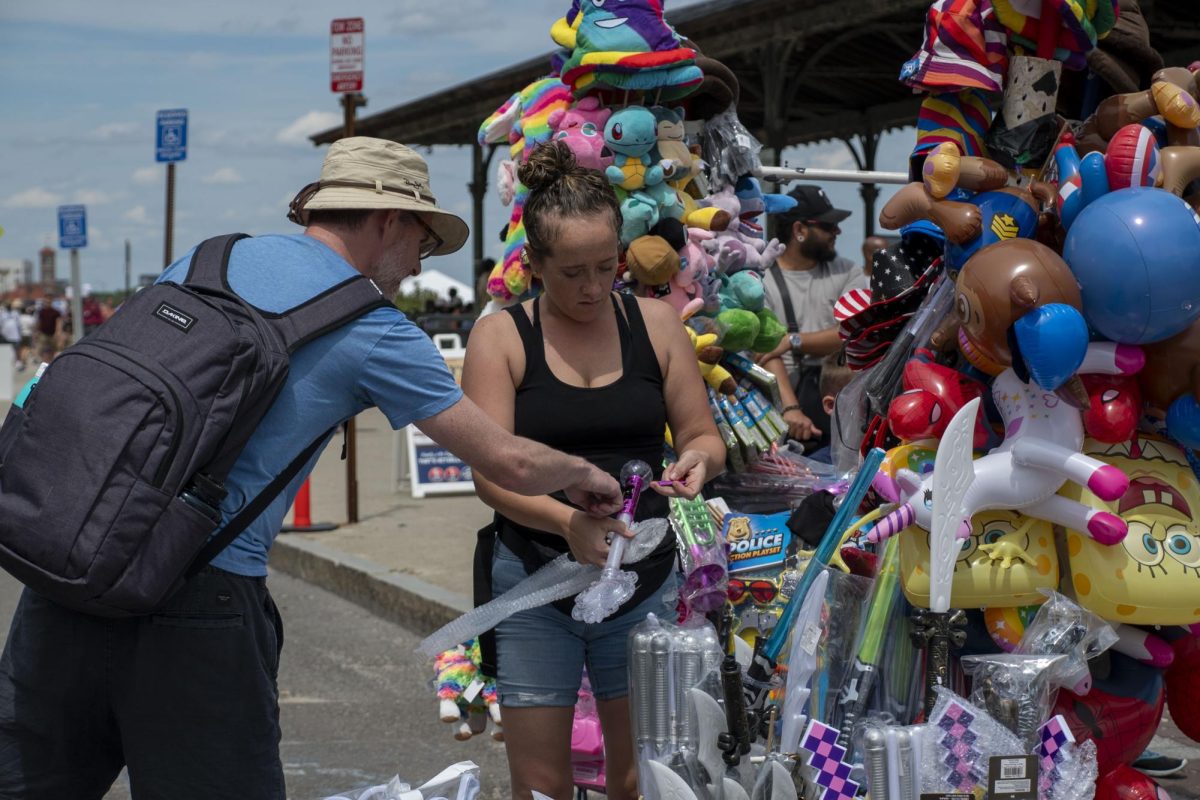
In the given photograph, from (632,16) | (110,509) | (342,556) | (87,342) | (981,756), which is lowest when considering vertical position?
(342,556)

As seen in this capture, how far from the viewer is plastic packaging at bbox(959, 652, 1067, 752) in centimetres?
301

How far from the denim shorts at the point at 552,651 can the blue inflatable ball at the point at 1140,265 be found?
121 cm

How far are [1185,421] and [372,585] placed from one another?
5.67 meters

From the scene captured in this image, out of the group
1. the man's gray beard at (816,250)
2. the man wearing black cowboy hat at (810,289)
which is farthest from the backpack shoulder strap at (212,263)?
the man's gray beard at (816,250)

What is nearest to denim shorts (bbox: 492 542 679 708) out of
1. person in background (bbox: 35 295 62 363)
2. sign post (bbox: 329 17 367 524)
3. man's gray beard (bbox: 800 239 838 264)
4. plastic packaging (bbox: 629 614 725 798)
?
plastic packaging (bbox: 629 614 725 798)

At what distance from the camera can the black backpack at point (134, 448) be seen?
7.70 feet

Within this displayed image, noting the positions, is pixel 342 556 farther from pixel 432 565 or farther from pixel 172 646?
pixel 172 646

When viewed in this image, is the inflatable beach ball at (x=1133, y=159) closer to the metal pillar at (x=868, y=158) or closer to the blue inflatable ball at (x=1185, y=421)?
the blue inflatable ball at (x=1185, y=421)

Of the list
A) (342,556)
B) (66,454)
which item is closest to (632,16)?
(66,454)

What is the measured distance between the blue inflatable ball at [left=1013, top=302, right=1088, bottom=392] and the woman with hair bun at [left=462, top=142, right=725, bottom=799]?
76 centimetres

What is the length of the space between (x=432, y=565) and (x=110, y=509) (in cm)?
600

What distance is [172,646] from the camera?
100.0 inches

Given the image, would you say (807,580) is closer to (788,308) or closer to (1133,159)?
(1133,159)

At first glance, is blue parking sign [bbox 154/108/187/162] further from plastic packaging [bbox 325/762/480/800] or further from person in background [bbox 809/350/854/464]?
plastic packaging [bbox 325/762/480/800]
